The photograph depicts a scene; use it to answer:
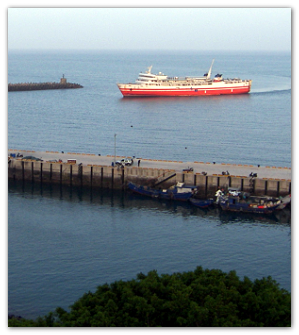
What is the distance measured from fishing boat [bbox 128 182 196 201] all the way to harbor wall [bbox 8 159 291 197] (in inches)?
54.1

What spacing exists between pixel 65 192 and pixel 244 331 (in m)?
36.0

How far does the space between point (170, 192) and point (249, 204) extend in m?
7.61

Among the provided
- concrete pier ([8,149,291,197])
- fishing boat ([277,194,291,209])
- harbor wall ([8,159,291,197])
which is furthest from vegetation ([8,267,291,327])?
concrete pier ([8,149,291,197])

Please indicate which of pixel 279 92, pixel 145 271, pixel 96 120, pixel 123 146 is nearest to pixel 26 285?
pixel 145 271

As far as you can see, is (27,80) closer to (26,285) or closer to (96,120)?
(96,120)

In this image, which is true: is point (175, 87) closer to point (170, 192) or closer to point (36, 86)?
point (36, 86)

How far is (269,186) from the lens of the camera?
54812 millimetres

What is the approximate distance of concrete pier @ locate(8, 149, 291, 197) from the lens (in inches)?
2180

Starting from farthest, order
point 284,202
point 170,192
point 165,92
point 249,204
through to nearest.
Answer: point 165,92 < point 170,192 < point 284,202 < point 249,204

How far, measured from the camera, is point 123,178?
2314 inches

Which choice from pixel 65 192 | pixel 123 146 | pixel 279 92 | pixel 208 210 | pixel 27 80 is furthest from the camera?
pixel 27 80

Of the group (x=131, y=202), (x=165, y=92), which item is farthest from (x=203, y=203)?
(x=165, y=92)

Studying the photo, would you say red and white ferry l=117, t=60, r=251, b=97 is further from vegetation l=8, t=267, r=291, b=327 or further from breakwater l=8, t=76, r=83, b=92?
vegetation l=8, t=267, r=291, b=327

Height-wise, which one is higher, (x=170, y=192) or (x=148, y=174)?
(x=148, y=174)
